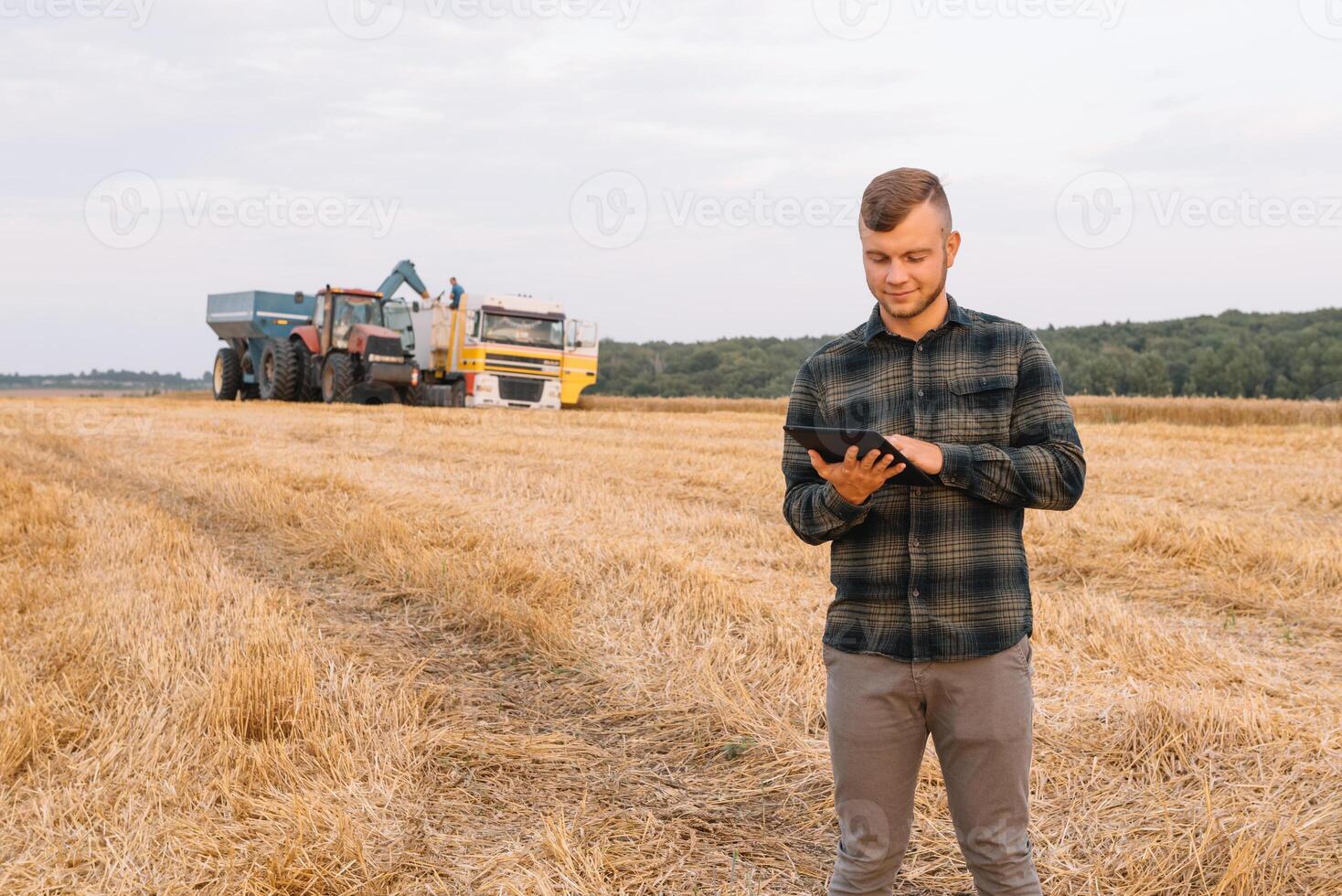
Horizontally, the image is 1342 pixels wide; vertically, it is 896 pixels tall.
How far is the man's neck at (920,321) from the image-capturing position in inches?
93.1

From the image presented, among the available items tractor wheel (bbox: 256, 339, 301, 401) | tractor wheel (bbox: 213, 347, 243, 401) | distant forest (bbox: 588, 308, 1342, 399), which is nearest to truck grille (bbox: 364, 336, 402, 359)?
tractor wheel (bbox: 256, 339, 301, 401)

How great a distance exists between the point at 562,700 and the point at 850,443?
304cm

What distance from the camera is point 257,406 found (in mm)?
23797

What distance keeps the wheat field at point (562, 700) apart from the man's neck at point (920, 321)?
1.72m

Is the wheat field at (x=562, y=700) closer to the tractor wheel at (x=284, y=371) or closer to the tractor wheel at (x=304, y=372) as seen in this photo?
the tractor wheel at (x=284, y=371)

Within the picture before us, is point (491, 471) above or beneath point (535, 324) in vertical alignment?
beneath

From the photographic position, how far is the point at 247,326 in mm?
30391

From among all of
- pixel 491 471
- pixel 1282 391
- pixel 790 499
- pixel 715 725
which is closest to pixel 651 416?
pixel 491 471

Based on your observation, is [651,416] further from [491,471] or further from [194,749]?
[194,749]

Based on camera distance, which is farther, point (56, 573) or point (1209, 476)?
point (1209, 476)

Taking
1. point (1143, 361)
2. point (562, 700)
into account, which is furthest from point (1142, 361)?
point (562, 700)

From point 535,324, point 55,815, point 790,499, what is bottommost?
point 55,815

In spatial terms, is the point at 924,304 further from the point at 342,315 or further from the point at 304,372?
the point at 304,372

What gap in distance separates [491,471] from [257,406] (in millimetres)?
13943
